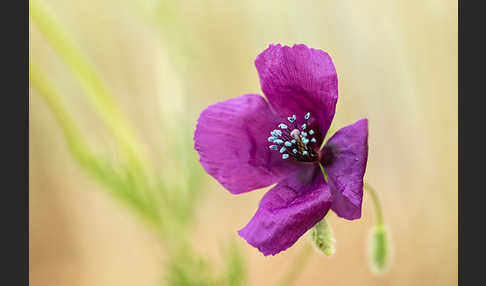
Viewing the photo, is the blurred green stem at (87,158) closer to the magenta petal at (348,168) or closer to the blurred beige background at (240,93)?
the blurred beige background at (240,93)

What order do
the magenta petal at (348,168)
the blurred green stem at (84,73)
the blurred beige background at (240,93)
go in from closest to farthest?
the magenta petal at (348,168) < the blurred green stem at (84,73) < the blurred beige background at (240,93)

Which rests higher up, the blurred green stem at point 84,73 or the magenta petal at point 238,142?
the blurred green stem at point 84,73

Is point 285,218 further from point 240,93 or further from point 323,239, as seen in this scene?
point 240,93

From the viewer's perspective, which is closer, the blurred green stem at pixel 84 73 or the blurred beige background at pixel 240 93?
the blurred green stem at pixel 84 73

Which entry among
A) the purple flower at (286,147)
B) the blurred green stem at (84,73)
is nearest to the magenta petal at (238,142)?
the purple flower at (286,147)

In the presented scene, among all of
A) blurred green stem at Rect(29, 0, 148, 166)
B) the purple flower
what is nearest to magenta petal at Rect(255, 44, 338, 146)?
the purple flower

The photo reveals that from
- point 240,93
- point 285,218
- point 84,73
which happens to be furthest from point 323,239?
point 240,93

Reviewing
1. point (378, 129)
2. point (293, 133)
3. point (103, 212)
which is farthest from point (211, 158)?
point (103, 212)

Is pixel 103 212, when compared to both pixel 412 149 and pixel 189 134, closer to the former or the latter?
pixel 189 134
